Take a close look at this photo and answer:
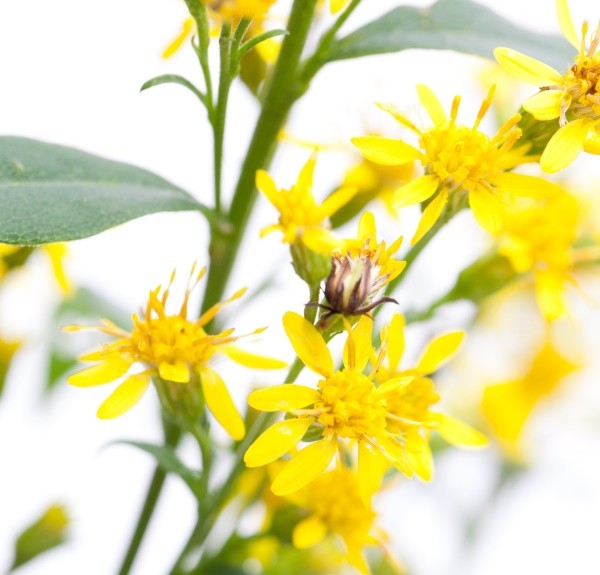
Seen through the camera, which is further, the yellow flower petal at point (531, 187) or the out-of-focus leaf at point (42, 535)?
the out-of-focus leaf at point (42, 535)

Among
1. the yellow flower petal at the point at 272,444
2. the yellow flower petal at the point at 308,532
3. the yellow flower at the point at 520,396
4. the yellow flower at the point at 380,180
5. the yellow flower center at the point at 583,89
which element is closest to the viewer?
the yellow flower petal at the point at 272,444

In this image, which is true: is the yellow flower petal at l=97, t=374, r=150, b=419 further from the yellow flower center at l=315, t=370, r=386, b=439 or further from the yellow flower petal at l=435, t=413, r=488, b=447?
the yellow flower petal at l=435, t=413, r=488, b=447

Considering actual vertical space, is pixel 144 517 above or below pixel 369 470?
below

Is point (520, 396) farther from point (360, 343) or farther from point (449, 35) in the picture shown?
point (360, 343)

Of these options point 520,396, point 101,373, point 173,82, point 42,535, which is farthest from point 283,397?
point 520,396

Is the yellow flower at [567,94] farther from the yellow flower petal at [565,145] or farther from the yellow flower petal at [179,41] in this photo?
the yellow flower petal at [179,41]

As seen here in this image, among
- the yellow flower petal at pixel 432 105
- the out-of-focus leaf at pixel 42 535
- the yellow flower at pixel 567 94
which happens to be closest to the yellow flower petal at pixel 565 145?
the yellow flower at pixel 567 94
